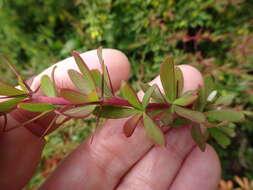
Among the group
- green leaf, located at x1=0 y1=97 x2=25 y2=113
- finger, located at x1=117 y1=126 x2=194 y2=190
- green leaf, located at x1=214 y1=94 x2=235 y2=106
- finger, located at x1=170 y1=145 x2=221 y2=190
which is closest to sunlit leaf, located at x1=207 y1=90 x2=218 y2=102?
green leaf, located at x1=214 y1=94 x2=235 y2=106

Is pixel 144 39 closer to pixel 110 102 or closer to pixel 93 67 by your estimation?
pixel 93 67

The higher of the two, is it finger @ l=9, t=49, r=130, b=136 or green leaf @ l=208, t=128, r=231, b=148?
finger @ l=9, t=49, r=130, b=136

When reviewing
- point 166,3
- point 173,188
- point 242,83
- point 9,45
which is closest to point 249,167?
point 242,83

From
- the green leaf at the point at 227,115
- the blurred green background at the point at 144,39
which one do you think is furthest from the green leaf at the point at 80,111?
the blurred green background at the point at 144,39

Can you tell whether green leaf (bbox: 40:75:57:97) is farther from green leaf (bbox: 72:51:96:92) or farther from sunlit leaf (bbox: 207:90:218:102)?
sunlit leaf (bbox: 207:90:218:102)

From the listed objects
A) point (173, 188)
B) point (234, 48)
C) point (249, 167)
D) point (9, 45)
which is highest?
point (9, 45)

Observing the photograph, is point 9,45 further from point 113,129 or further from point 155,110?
point 155,110

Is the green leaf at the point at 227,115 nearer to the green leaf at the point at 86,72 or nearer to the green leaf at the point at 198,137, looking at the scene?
the green leaf at the point at 198,137
